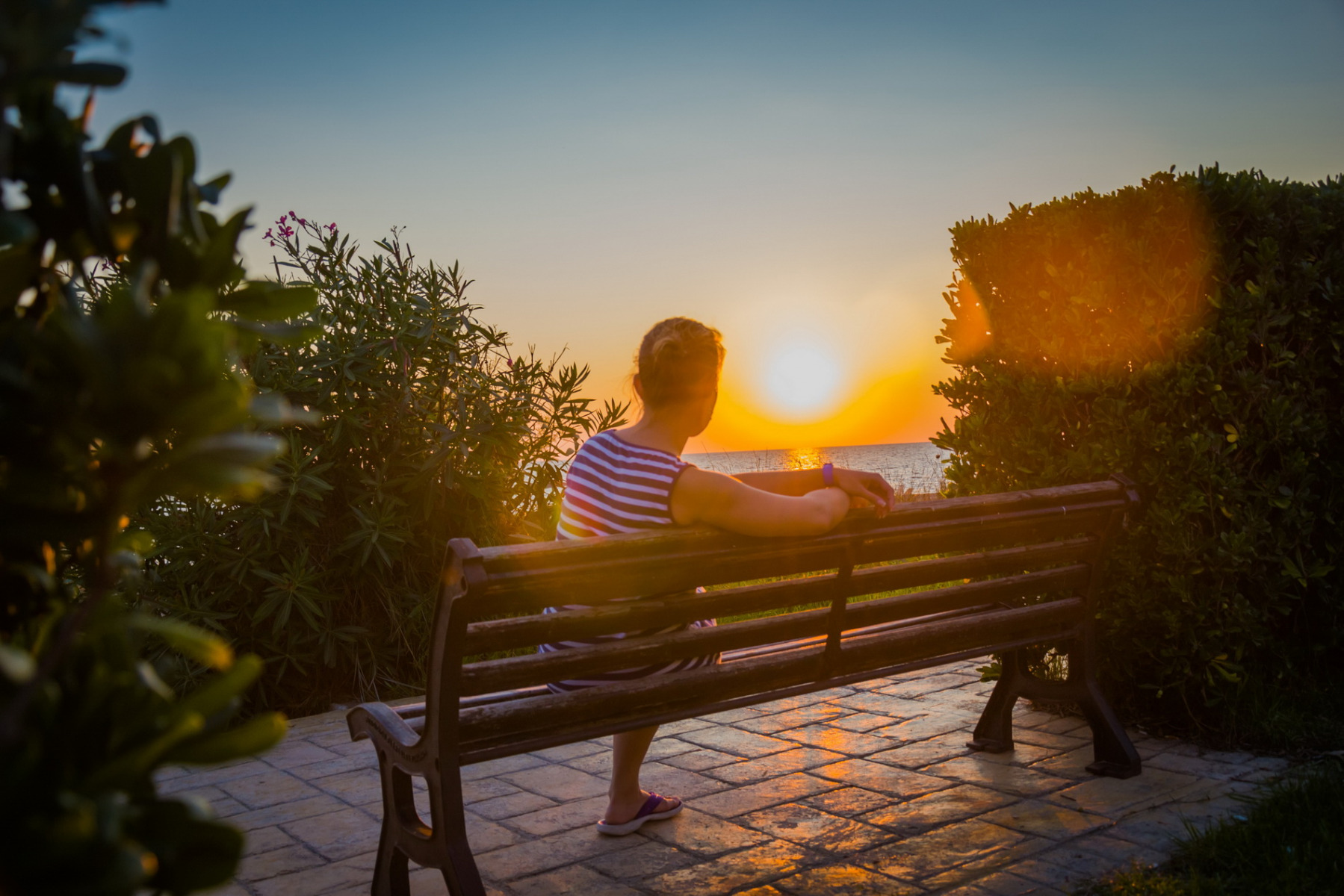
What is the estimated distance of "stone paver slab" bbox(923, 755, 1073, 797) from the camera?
4160 mm

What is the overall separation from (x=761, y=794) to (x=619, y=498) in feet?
5.35

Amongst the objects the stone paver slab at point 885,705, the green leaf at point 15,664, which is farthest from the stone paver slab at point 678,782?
the green leaf at point 15,664

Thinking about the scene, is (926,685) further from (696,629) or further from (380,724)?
(380,724)

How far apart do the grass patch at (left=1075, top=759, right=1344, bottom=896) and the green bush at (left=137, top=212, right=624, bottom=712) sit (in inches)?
178

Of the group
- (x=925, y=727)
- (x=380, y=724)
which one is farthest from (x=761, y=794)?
(x=380, y=724)

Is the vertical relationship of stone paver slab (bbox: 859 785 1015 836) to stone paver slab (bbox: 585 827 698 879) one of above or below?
above

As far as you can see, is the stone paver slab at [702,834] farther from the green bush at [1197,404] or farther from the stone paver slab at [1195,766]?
the green bush at [1197,404]

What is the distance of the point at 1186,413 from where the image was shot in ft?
15.0

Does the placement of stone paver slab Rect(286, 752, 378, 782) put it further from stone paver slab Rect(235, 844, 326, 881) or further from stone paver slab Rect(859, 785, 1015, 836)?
stone paver slab Rect(859, 785, 1015, 836)

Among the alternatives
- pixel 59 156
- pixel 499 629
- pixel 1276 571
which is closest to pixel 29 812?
pixel 59 156

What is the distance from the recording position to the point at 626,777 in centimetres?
381

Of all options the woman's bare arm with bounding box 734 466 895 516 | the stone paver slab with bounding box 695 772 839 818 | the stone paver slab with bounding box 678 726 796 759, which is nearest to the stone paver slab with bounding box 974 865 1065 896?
the stone paver slab with bounding box 695 772 839 818

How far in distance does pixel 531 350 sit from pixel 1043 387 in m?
3.64

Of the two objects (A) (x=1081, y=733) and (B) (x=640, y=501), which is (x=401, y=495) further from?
(A) (x=1081, y=733)
